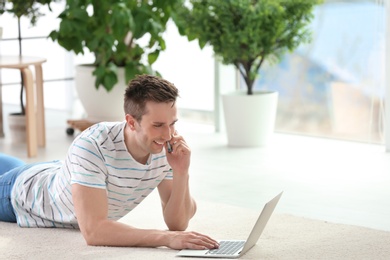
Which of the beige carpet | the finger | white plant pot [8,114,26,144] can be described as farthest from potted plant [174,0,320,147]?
the finger

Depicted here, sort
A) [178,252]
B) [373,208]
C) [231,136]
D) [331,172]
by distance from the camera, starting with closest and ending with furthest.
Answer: [178,252]
[373,208]
[331,172]
[231,136]

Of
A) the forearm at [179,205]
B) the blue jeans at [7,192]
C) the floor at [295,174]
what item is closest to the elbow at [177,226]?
the forearm at [179,205]

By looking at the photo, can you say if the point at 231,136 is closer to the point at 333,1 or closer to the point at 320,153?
the point at 320,153

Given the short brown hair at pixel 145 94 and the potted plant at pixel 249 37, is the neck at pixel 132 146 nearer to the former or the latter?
the short brown hair at pixel 145 94

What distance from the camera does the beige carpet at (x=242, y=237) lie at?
3154 millimetres

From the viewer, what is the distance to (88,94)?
21.2 feet

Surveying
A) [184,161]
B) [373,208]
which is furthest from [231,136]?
[184,161]

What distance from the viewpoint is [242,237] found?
11.7ft

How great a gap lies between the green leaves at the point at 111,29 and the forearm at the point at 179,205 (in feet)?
9.41

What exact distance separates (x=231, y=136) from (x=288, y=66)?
71cm

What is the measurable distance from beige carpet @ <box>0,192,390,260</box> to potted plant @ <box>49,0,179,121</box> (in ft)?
7.59

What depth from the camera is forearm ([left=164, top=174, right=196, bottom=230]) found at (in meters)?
3.25

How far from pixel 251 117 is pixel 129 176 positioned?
9.63ft

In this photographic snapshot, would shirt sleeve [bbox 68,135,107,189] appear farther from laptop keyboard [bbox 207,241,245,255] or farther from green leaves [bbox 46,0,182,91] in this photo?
green leaves [bbox 46,0,182,91]
